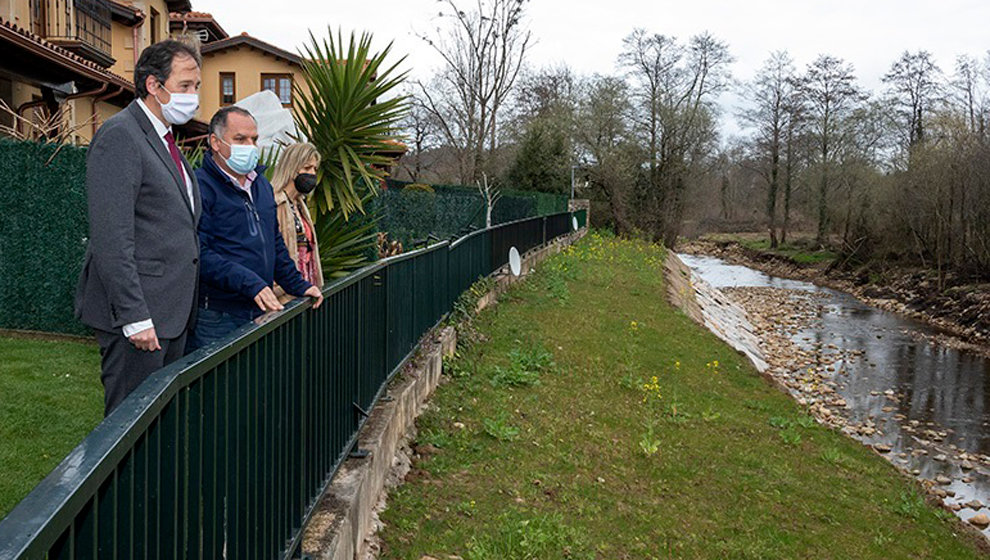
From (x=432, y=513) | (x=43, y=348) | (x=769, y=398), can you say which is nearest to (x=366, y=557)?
(x=432, y=513)

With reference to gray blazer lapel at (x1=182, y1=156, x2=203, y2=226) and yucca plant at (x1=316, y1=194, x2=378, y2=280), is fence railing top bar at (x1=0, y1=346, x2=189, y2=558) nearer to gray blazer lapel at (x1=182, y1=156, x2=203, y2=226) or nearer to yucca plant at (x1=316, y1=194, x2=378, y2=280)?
gray blazer lapel at (x1=182, y1=156, x2=203, y2=226)

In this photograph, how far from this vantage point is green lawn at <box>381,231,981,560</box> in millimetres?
5734

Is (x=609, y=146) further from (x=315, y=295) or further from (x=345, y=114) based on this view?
(x=315, y=295)

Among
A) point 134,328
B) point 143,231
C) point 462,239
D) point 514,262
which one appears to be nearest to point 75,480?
point 134,328

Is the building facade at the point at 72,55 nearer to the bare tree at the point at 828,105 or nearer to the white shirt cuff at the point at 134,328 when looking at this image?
the white shirt cuff at the point at 134,328

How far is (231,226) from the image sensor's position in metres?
4.29

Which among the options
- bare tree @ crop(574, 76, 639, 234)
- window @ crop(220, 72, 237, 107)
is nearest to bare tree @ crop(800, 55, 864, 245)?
bare tree @ crop(574, 76, 639, 234)

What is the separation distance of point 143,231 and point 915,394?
1796 centimetres

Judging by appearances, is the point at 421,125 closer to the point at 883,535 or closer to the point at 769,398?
the point at 769,398

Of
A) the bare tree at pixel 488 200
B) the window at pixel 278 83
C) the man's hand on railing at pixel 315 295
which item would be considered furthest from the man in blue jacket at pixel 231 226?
the window at pixel 278 83

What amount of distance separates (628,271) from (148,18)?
1697cm

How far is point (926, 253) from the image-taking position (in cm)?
3525

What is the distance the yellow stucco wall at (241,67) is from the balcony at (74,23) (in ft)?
37.9

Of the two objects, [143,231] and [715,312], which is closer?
[143,231]
